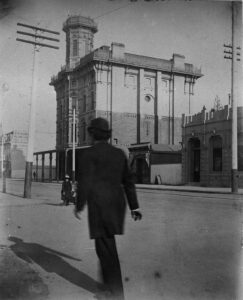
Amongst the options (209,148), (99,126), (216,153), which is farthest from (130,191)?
(209,148)

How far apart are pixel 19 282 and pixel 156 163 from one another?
29308 mm

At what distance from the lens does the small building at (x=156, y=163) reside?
31344mm

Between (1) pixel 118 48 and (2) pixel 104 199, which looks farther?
(1) pixel 118 48

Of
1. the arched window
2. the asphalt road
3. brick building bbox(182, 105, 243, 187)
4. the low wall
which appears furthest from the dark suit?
the low wall

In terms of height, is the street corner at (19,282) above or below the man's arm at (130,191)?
below

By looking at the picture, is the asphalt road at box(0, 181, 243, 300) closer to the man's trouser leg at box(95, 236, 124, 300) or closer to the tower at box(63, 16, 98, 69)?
the man's trouser leg at box(95, 236, 124, 300)

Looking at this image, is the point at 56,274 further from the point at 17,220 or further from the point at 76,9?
the point at 17,220

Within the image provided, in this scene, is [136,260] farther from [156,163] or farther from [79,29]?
[156,163]

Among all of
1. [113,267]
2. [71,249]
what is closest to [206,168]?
[71,249]

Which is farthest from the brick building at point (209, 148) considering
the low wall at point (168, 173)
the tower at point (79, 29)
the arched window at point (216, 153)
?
the tower at point (79, 29)

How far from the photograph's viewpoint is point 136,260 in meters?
4.88

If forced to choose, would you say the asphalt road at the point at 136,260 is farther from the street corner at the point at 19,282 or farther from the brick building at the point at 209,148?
the brick building at the point at 209,148

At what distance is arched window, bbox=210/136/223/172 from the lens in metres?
24.1

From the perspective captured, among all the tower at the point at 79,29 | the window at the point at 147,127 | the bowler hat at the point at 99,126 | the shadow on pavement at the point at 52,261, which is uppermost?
the window at the point at 147,127
